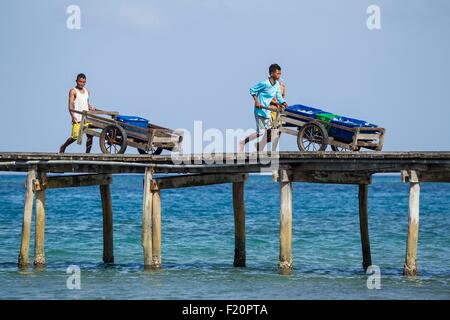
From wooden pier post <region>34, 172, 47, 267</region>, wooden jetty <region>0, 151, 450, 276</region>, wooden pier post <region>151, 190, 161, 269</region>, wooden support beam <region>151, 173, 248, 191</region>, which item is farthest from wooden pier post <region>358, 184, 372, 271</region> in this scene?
wooden pier post <region>34, 172, 47, 267</region>

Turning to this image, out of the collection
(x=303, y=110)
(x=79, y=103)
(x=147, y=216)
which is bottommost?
(x=147, y=216)

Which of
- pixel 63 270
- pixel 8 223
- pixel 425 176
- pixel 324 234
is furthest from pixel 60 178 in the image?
pixel 8 223

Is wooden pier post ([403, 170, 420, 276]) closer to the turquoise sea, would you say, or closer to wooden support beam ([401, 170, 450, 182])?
wooden support beam ([401, 170, 450, 182])

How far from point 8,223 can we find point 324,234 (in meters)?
11.2

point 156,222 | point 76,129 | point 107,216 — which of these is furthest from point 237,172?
point 107,216

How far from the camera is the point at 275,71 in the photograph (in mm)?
20625

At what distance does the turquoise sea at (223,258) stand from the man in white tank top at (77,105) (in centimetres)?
243

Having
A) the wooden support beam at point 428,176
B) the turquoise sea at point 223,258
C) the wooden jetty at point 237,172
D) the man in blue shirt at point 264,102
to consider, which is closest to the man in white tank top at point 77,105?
the wooden jetty at point 237,172

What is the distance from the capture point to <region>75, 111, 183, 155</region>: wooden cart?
2156cm

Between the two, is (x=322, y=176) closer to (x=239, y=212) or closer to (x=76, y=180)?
(x=239, y=212)

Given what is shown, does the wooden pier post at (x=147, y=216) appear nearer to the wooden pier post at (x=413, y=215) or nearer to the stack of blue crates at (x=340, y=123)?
the stack of blue crates at (x=340, y=123)

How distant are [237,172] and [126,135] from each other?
2.20 metres
